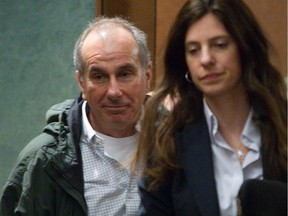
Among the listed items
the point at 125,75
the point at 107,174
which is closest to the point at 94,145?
the point at 107,174

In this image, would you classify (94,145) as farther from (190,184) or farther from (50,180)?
(190,184)

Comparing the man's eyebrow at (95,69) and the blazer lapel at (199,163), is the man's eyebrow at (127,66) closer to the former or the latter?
the man's eyebrow at (95,69)

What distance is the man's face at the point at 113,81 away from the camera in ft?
4.89

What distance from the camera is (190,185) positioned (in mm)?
1189

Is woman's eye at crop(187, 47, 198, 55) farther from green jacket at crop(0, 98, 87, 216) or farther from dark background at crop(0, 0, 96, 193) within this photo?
dark background at crop(0, 0, 96, 193)

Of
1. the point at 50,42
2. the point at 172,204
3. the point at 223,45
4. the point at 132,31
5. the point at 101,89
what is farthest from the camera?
the point at 50,42

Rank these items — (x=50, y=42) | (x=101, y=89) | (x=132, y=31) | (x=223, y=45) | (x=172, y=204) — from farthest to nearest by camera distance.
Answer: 1. (x=50, y=42)
2. (x=132, y=31)
3. (x=101, y=89)
4. (x=172, y=204)
5. (x=223, y=45)

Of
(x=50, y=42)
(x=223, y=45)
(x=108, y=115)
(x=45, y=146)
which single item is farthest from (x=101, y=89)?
(x=50, y=42)

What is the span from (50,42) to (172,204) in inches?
55.4

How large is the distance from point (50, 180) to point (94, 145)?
15 centimetres

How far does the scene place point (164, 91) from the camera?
127 centimetres

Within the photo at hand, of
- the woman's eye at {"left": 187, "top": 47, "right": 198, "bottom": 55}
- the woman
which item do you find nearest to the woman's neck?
the woman

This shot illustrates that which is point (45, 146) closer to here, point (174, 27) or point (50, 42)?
point (174, 27)

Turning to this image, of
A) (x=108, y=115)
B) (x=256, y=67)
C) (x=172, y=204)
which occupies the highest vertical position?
(x=256, y=67)
